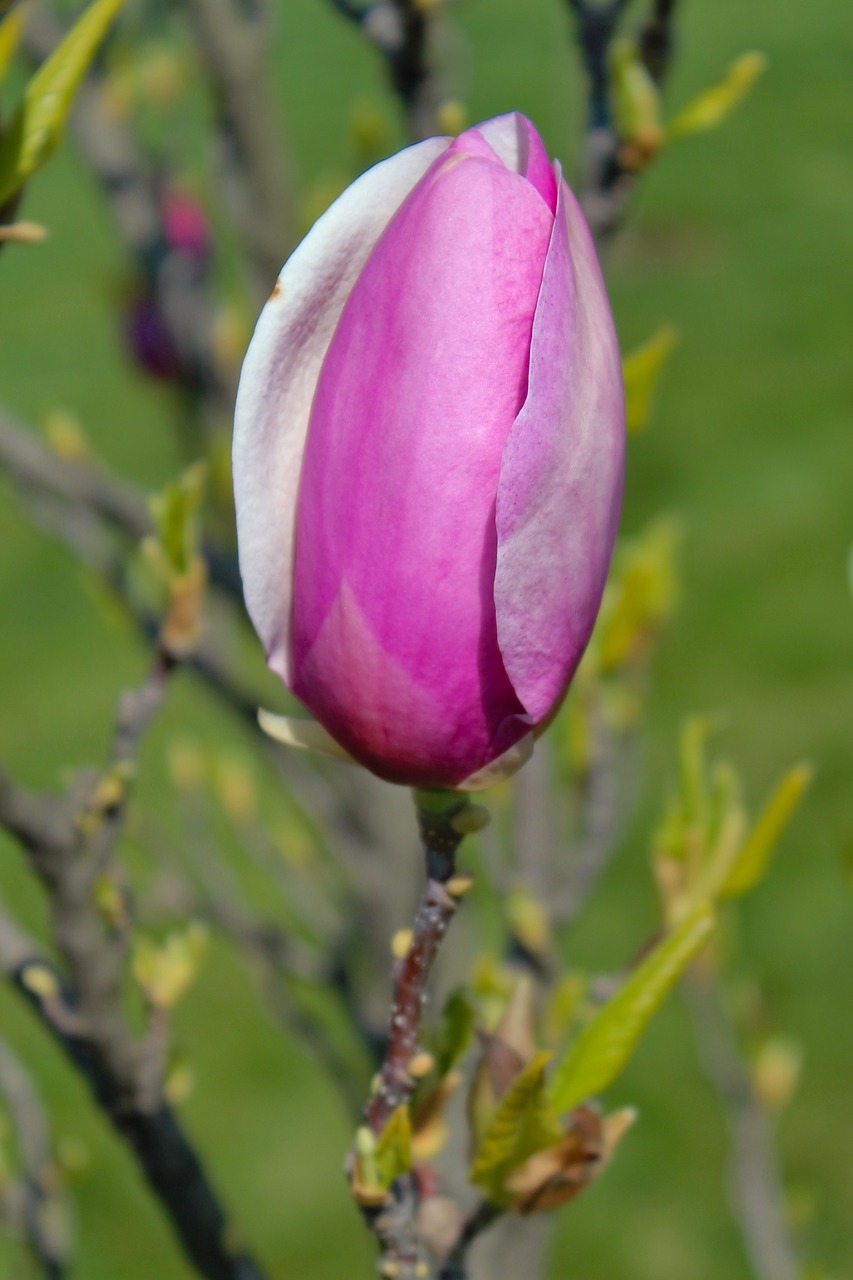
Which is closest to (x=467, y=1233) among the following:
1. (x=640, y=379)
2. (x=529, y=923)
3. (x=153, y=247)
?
(x=529, y=923)

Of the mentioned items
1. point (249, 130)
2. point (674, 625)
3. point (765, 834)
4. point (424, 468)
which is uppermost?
point (424, 468)

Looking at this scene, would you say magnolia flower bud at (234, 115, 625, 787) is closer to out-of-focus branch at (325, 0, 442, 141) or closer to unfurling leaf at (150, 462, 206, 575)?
unfurling leaf at (150, 462, 206, 575)

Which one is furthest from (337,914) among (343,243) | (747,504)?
(747,504)

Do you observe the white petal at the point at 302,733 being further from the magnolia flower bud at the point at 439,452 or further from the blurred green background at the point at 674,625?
the blurred green background at the point at 674,625

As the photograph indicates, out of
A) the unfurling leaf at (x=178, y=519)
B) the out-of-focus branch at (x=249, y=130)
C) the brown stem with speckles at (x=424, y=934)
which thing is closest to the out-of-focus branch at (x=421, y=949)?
the brown stem with speckles at (x=424, y=934)

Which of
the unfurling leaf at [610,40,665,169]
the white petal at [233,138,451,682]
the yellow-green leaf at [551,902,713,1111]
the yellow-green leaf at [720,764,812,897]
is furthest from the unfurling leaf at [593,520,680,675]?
the white petal at [233,138,451,682]

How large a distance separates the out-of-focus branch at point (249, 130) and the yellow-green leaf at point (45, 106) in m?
1.00

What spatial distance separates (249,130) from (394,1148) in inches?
56.9

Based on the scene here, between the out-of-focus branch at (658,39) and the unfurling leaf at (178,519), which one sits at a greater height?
the out-of-focus branch at (658,39)

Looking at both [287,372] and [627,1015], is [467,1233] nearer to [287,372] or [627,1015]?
[627,1015]

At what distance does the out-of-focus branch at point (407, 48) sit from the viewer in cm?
123

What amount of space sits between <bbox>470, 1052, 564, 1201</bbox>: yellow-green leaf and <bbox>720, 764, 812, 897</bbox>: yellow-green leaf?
0.27 metres

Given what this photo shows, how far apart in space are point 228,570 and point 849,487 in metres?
4.05

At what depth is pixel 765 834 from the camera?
0.97 meters
